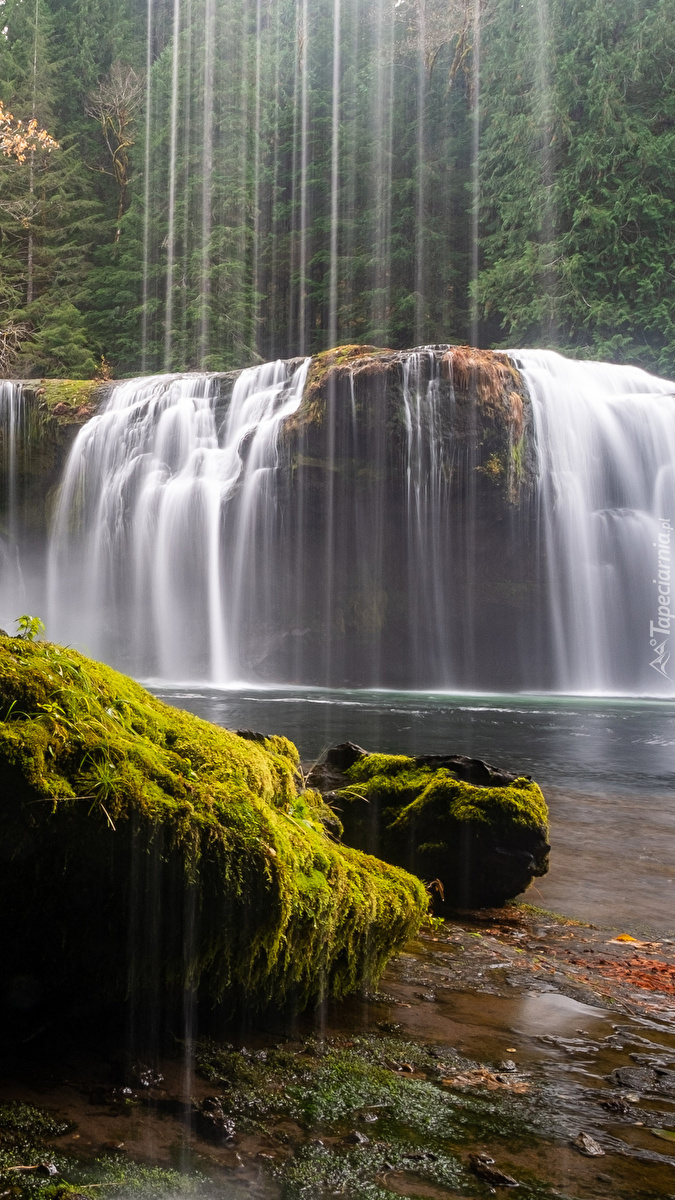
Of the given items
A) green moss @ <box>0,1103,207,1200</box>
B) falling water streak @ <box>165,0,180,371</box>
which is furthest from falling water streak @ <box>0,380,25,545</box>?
green moss @ <box>0,1103,207,1200</box>

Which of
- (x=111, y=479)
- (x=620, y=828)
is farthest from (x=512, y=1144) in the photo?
(x=111, y=479)

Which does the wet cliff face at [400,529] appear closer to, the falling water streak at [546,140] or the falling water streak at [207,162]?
the falling water streak at [546,140]

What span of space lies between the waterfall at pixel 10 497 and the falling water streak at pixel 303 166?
45.2 ft

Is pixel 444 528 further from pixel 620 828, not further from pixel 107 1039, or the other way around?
pixel 107 1039

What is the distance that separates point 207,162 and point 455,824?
38.4 meters

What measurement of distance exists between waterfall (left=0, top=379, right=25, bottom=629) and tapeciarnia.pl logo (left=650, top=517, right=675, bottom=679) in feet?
56.5

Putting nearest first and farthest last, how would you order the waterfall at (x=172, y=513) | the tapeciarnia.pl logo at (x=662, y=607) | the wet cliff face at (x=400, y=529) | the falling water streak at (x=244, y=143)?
the wet cliff face at (x=400, y=529)
the tapeciarnia.pl logo at (x=662, y=607)
the waterfall at (x=172, y=513)
the falling water streak at (x=244, y=143)

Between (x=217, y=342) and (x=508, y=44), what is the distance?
1633 cm

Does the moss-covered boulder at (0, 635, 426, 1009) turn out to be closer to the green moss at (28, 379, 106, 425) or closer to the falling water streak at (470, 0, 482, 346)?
the green moss at (28, 379, 106, 425)

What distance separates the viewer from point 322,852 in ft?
8.27

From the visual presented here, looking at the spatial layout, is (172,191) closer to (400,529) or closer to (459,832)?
(400,529)

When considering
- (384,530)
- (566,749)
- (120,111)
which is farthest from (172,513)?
(120,111)

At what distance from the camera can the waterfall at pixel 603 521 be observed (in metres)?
19.9

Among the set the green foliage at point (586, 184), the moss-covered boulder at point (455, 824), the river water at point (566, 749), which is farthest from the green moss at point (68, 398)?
the moss-covered boulder at point (455, 824)
